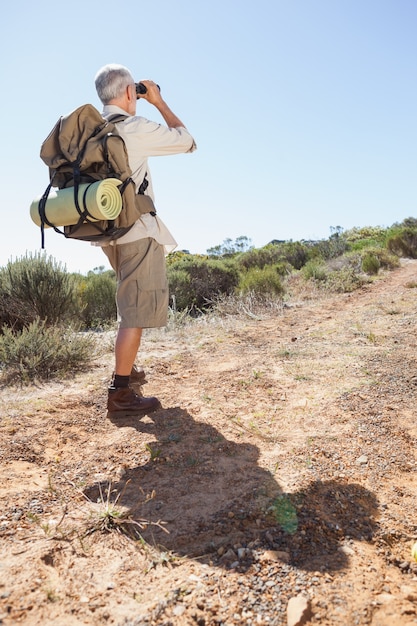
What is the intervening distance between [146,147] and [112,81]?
1.44ft

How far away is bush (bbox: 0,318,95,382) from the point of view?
371 centimetres

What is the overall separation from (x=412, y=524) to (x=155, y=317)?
1641 mm

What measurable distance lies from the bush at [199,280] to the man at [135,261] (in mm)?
5726

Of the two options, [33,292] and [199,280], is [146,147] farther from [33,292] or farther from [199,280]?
[199,280]

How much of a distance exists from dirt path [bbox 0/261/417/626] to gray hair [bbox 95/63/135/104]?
1.83 meters

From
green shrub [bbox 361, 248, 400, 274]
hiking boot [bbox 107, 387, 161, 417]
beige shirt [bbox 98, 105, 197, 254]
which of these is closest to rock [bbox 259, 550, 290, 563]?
hiking boot [bbox 107, 387, 161, 417]

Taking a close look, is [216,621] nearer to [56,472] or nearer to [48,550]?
[48,550]

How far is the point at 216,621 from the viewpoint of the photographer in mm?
1216

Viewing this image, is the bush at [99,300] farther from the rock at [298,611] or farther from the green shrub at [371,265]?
the rock at [298,611]

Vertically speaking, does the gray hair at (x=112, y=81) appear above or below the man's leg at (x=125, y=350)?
above

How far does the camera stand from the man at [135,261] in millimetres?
2654

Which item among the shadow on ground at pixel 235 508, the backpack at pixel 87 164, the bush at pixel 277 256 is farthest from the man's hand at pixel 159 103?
the bush at pixel 277 256

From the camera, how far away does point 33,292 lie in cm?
503

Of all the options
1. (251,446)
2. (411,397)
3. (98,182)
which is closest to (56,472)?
(251,446)
